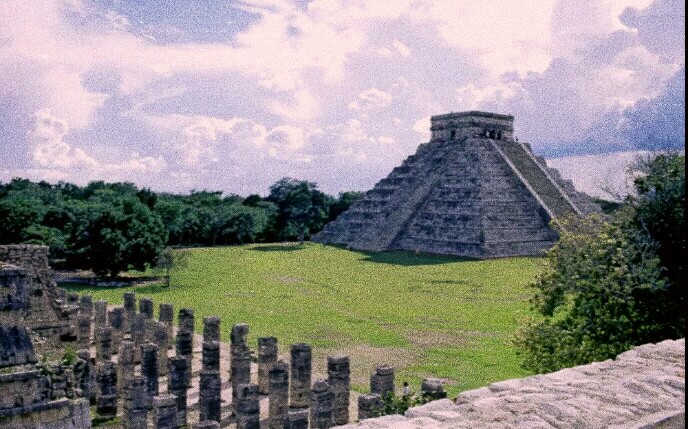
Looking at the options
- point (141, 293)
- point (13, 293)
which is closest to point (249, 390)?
point (13, 293)

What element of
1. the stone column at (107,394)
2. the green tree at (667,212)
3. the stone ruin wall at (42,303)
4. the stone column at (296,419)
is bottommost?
the stone column at (107,394)

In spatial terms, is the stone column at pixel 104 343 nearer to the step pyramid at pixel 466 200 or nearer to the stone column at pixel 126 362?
the stone column at pixel 126 362

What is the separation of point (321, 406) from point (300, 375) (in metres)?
2.32

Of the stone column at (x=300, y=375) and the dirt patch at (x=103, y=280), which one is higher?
the dirt patch at (x=103, y=280)

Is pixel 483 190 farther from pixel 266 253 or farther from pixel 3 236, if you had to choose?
pixel 3 236

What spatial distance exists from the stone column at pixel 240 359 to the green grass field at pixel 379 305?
211cm

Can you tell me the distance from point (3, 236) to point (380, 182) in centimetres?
3060

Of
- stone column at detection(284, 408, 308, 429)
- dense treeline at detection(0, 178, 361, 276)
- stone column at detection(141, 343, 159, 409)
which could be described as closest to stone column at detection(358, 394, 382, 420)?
stone column at detection(284, 408, 308, 429)

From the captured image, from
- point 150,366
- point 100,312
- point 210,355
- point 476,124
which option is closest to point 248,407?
point 210,355

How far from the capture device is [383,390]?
37.9 ft

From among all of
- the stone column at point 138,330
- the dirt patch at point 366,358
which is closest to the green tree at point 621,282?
the dirt patch at point 366,358

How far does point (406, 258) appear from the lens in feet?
136

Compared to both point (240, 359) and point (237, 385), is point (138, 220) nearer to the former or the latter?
point (240, 359)

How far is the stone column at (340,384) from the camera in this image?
12.3m
